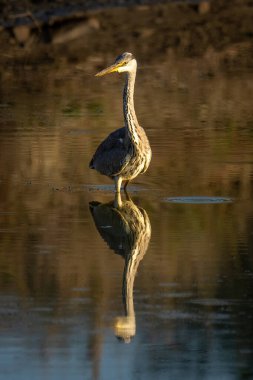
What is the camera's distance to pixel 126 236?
39.8 ft

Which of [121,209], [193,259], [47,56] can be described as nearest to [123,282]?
[193,259]

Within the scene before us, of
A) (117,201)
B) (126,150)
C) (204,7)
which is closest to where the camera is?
(117,201)

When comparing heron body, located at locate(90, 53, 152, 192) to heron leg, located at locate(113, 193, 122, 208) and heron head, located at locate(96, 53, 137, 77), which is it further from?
heron leg, located at locate(113, 193, 122, 208)

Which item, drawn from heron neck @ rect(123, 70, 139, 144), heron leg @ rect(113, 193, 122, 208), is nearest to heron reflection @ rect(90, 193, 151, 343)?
heron leg @ rect(113, 193, 122, 208)

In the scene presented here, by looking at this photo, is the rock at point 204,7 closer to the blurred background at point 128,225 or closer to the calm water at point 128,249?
the blurred background at point 128,225

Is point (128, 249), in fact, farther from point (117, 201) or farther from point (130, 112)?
point (130, 112)

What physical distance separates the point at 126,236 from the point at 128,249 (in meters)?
0.60

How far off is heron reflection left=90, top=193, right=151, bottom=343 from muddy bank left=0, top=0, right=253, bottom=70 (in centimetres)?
1267

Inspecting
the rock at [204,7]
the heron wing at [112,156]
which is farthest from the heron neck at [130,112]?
the rock at [204,7]

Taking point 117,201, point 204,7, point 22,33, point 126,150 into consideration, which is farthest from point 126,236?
point 204,7

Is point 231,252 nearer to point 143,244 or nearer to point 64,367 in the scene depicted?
point 143,244

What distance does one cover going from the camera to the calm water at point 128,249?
8500 mm

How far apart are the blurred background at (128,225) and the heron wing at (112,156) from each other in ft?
0.98

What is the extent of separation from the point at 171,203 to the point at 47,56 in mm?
14337
